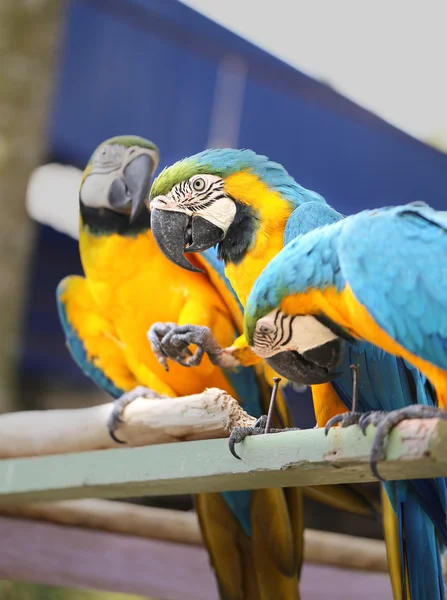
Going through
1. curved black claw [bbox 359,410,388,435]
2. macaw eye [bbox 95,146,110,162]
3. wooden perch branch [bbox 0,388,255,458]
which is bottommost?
wooden perch branch [bbox 0,388,255,458]

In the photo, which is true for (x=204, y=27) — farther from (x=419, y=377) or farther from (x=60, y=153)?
(x=419, y=377)

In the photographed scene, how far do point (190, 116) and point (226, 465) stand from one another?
1415mm

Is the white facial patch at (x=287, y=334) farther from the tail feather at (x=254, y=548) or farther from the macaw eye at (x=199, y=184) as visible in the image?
the tail feather at (x=254, y=548)

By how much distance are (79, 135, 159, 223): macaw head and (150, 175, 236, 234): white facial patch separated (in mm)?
452

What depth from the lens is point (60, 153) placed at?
112 inches

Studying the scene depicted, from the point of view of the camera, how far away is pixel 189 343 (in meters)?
1.85

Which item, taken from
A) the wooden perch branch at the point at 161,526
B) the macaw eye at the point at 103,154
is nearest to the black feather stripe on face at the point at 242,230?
the macaw eye at the point at 103,154

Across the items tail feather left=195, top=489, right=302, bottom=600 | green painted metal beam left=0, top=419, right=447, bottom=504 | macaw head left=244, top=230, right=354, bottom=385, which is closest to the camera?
green painted metal beam left=0, top=419, right=447, bottom=504

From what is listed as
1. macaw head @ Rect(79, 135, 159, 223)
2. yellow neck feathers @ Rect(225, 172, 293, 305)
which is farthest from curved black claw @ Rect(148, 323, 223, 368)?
macaw head @ Rect(79, 135, 159, 223)

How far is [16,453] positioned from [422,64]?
1591 mm

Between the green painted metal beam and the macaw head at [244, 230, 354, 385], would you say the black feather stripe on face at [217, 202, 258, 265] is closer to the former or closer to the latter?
the macaw head at [244, 230, 354, 385]

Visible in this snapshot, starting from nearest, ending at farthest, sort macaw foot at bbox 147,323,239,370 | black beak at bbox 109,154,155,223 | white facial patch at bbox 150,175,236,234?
white facial patch at bbox 150,175,236,234, macaw foot at bbox 147,323,239,370, black beak at bbox 109,154,155,223

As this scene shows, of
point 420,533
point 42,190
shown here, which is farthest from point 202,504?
point 42,190

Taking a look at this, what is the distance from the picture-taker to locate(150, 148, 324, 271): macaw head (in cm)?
171
